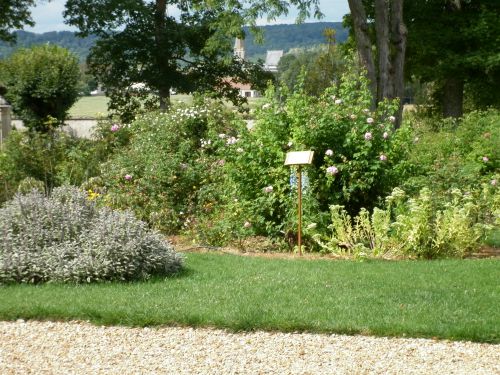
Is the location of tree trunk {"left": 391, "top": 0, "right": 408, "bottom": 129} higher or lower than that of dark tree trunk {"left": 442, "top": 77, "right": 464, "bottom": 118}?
higher

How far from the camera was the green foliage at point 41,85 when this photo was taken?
29422 millimetres

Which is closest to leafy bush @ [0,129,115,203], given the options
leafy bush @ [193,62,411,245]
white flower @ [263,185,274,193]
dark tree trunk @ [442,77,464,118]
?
leafy bush @ [193,62,411,245]

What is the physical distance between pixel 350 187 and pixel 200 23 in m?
18.5

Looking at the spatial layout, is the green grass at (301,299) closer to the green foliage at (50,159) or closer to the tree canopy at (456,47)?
the green foliage at (50,159)

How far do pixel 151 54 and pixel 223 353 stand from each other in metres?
22.5

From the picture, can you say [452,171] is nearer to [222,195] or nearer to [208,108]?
[222,195]

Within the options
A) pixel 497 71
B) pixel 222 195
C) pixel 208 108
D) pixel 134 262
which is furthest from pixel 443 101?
pixel 134 262

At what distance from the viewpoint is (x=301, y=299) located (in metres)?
6.57

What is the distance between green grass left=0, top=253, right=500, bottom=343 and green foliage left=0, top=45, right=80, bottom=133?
22.6 m

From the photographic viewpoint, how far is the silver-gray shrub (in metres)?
7.40

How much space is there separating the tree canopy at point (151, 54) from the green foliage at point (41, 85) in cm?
231

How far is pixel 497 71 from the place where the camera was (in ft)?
82.8

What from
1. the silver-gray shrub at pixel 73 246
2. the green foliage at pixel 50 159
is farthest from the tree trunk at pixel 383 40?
the silver-gray shrub at pixel 73 246

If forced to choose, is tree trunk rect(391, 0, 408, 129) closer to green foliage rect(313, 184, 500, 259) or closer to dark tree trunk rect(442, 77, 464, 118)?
green foliage rect(313, 184, 500, 259)
